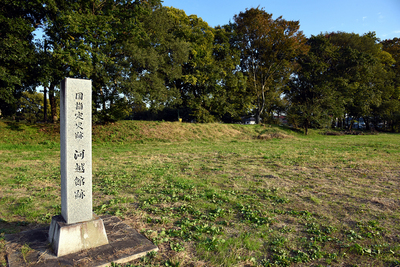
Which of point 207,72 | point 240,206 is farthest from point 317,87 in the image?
point 240,206

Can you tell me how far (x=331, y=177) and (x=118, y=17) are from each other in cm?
1738

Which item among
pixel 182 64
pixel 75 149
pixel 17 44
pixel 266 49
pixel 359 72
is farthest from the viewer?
pixel 359 72

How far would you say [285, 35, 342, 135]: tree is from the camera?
29.4 meters

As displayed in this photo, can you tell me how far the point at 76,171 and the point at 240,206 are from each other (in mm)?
3372

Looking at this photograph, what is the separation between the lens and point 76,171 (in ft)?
11.8

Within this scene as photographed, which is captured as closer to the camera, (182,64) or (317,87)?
(182,64)

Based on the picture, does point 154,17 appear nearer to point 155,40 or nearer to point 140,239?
point 155,40

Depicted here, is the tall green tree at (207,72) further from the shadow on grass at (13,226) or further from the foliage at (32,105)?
the foliage at (32,105)

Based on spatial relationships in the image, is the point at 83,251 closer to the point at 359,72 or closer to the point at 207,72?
the point at 207,72

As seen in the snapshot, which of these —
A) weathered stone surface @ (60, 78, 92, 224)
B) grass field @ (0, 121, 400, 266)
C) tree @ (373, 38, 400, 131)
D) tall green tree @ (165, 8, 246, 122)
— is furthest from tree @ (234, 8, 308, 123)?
weathered stone surface @ (60, 78, 92, 224)

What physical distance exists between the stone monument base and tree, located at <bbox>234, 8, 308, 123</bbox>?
2879 cm

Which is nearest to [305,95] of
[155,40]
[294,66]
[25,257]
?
[294,66]

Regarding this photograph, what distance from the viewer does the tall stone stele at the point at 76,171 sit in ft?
11.3

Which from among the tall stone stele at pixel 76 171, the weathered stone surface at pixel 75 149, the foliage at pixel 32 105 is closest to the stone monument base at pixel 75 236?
the tall stone stele at pixel 76 171
